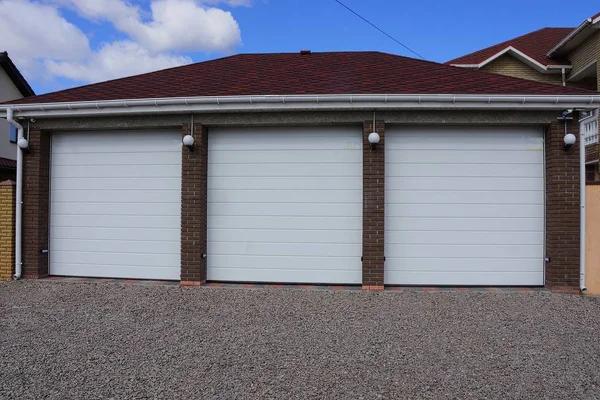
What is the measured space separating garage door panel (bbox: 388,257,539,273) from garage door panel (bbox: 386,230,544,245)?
0.29 meters

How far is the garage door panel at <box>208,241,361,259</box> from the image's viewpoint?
21.4 feet

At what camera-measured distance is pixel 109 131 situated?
7.05 m

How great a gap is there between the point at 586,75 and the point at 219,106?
14039 millimetres

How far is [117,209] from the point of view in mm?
6977

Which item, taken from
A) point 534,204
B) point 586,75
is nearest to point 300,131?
point 534,204

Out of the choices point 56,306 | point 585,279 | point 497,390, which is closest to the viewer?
point 497,390

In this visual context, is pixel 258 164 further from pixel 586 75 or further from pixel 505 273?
pixel 586 75

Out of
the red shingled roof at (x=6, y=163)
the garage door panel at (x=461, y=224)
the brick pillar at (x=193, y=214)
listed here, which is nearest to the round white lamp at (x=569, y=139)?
the garage door panel at (x=461, y=224)

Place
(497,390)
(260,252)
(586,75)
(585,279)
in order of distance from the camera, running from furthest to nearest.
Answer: (586,75) < (260,252) < (585,279) < (497,390)

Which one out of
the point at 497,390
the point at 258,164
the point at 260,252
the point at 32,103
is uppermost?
the point at 32,103

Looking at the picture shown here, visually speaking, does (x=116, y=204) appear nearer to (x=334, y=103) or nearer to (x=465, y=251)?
(x=334, y=103)

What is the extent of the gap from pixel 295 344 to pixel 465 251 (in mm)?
3741

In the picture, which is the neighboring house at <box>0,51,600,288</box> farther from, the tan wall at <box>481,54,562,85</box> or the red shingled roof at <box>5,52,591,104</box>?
the tan wall at <box>481,54,562,85</box>

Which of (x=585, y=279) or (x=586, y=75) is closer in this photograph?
(x=585, y=279)
